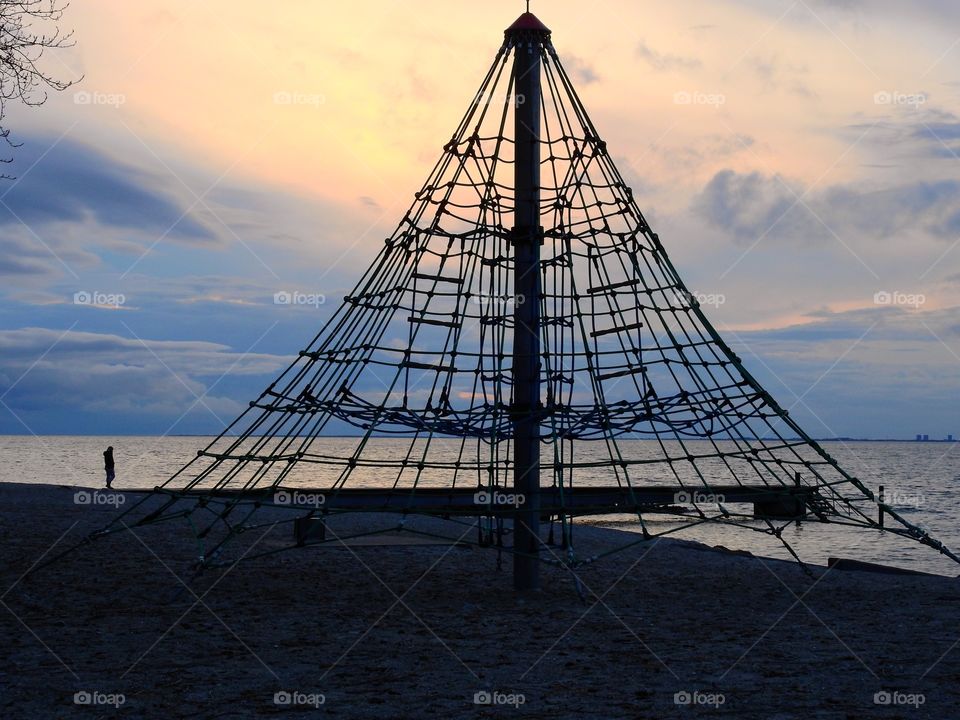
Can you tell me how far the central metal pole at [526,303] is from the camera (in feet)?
36.2

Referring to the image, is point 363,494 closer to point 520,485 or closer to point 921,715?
point 520,485

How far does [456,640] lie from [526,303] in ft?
12.6

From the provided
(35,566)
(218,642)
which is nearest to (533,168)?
(218,642)

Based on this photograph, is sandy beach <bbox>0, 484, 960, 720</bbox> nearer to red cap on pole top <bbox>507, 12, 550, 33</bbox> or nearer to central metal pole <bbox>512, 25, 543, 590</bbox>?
central metal pole <bbox>512, 25, 543, 590</bbox>

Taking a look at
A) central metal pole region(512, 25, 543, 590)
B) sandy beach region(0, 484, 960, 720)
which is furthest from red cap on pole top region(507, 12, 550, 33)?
sandy beach region(0, 484, 960, 720)

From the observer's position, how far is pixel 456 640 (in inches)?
355

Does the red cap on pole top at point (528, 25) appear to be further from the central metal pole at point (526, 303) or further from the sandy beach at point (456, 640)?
the sandy beach at point (456, 640)

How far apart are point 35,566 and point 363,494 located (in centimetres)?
1783

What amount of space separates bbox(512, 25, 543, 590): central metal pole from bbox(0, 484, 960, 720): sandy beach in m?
0.82

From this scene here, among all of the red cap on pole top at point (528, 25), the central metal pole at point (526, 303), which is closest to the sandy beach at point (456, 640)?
the central metal pole at point (526, 303)

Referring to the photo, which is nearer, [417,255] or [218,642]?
[218,642]

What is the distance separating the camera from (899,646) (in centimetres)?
893

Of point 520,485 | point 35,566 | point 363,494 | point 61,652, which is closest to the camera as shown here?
point 61,652

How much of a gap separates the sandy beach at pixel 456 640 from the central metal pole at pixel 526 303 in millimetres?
823
